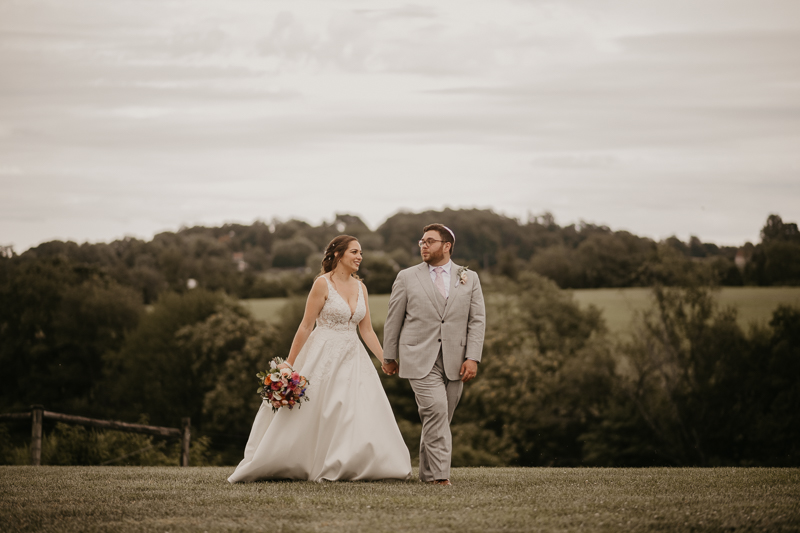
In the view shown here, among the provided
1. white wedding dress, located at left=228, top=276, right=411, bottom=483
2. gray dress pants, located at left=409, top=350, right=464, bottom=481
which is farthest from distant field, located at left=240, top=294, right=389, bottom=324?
gray dress pants, located at left=409, top=350, right=464, bottom=481

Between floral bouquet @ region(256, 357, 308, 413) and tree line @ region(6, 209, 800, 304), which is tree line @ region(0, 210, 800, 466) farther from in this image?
floral bouquet @ region(256, 357, 308, 413)

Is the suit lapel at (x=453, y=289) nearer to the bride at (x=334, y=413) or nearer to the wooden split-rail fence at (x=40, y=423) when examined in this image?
the bride at (x=334, y=413)

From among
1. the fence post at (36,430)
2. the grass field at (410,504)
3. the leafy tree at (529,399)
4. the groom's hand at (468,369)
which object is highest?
the groom's hand at (468,369)

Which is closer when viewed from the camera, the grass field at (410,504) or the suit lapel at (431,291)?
the grass field at (410,504)

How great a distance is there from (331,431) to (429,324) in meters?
1.37

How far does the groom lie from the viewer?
23.3 feet

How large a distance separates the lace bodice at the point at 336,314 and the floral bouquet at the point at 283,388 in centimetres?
74

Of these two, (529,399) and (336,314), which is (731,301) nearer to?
(529,399)

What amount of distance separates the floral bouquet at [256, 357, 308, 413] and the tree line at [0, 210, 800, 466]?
43.6 ft

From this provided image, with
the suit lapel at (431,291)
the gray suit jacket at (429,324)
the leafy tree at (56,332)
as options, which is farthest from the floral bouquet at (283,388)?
the leafy tree at (56,332)

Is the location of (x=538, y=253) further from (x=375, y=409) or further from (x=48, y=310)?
(x=375, y=409)

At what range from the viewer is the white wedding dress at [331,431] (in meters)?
7.12

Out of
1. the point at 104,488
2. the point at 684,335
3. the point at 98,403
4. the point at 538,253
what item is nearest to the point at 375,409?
the point at 104,488

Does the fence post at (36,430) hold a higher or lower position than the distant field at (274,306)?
lower
